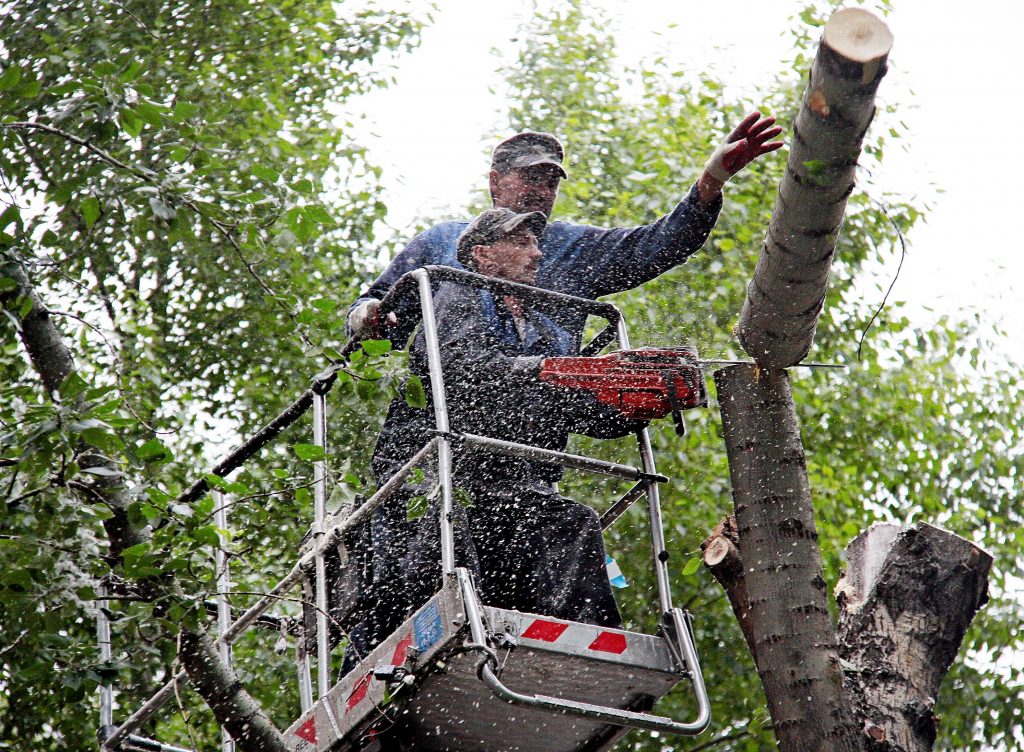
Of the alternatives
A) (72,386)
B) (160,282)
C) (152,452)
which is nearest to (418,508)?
(152,452)

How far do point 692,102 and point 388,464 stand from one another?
18.4ft

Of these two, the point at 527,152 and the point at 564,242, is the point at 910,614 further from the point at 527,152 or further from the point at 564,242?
the point at 527,152

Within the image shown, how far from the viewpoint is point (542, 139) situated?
15.4 feet

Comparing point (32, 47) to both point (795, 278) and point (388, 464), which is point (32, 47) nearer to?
point (388, 464)

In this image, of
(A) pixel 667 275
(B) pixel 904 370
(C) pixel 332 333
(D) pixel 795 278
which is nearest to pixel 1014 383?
(B) pixel 904 370

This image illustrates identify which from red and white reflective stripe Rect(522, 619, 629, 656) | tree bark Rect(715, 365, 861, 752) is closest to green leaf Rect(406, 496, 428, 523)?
red and white reflective stripe Rect(522, 619, 629, 656)

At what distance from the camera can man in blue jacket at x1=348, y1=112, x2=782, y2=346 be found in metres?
4.18

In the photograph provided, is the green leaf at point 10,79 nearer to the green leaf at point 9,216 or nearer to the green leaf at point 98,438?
the green leaf at point 9,216

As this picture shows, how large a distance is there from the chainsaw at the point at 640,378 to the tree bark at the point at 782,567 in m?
0.12

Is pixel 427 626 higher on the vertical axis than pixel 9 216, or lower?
lower

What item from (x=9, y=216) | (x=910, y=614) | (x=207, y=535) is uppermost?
(x=9, y=216)

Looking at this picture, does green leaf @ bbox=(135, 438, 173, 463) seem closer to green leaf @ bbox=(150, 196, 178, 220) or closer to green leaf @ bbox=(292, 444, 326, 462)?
green leaf @ bbox=(292, 444, 326, 462)

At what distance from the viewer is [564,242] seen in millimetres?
4566

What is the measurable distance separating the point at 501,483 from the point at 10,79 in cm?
185
